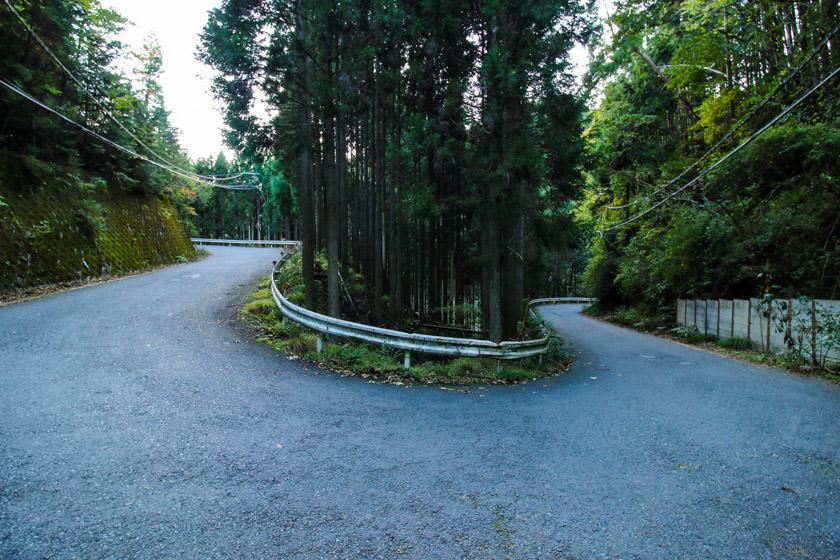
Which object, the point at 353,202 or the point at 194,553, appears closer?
the point at 194,553

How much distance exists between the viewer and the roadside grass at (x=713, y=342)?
9039 millimetres

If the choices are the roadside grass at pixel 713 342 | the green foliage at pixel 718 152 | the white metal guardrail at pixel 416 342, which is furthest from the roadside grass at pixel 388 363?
the green foliage at pixel 718 152

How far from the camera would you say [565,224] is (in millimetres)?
10234

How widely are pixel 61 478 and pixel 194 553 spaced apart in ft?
5.38

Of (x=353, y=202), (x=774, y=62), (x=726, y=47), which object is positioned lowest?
(x=353, y=202)

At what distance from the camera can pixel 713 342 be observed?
45.1ft

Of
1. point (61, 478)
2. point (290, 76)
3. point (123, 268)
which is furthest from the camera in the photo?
point (123, 268)

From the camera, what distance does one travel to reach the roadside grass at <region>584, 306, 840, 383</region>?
9039mm

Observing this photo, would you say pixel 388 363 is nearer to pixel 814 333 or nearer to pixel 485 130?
pixel 485 130

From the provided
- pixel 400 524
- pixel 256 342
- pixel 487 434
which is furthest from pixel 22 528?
pixel 256 342

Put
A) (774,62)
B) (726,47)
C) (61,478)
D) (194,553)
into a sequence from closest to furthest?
(194,553), (61,478), (774,62), (726,47)

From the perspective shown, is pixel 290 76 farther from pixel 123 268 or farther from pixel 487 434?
pixel 123 268

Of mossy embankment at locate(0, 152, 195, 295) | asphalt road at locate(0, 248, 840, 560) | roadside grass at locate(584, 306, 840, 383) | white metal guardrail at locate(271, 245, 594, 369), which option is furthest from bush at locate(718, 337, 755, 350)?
mossy embankment at locate(0, 152, 195, 295)

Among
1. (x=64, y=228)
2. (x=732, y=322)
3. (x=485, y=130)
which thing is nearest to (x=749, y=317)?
(x=732, y=322)
